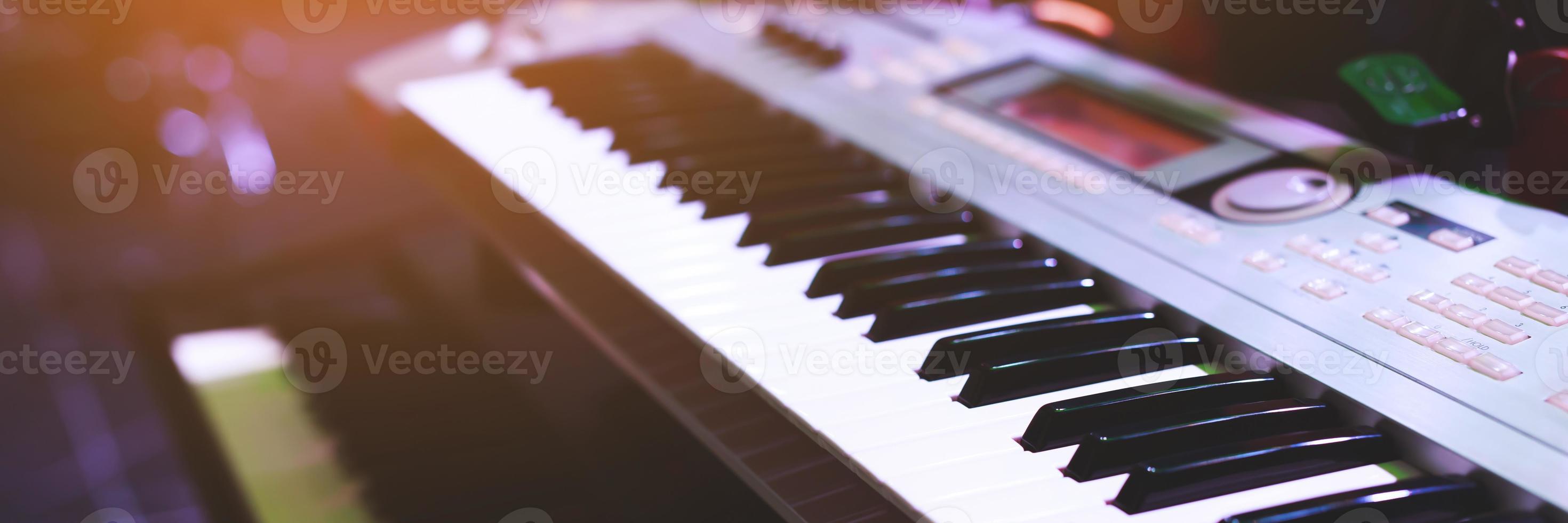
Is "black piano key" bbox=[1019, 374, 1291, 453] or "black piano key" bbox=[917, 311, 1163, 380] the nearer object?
"black piano key" bbox=[1019, 374, 1291, 453]

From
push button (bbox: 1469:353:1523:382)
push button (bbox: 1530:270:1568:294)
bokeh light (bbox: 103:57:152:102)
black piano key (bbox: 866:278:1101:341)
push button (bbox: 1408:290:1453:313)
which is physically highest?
bokeh light (bbox: 103:57:152:102)

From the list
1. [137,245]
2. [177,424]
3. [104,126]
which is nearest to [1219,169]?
[177,424]

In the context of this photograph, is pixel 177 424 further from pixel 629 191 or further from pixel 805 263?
pixel 805 263

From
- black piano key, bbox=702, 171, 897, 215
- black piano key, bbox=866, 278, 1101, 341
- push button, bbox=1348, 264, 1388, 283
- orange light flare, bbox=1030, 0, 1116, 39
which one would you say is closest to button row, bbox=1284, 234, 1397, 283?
push button, bbox=1348, 264, 1388, 283

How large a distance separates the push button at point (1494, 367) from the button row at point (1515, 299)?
8cm

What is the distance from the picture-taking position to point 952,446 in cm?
73

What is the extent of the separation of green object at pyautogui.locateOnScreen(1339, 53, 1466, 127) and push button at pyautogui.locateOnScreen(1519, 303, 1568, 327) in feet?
1.08

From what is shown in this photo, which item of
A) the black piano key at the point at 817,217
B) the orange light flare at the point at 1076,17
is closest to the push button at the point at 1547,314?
the black piano key at the point at 817,217

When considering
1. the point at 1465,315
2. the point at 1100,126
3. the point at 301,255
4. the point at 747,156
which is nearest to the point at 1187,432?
the point at 1465,315

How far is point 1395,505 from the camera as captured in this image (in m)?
0.65

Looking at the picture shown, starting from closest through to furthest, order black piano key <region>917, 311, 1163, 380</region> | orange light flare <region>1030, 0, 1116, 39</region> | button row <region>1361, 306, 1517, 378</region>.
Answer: button row <region>1361, 306, 1517, 378</region>
black piano key <region>917, 311, 1163, 380</region>
orange light flare <region>1030, 0, 1116, 39</region>

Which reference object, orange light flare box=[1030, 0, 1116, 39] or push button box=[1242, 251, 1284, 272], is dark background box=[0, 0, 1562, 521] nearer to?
orange light flare box=[1030, 0, 1116, 39]

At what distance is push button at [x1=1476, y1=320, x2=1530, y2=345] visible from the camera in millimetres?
762

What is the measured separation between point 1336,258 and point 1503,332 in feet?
0.54
